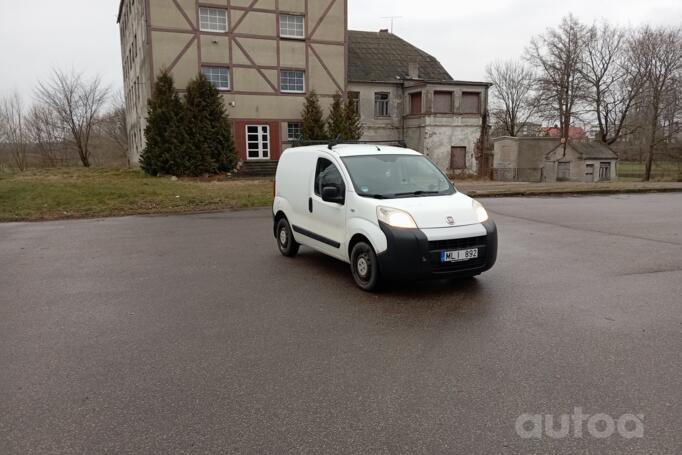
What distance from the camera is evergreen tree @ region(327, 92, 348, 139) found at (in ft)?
105

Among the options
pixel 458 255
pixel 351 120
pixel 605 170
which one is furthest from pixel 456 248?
pixel 605 170

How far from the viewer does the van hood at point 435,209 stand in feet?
21.4

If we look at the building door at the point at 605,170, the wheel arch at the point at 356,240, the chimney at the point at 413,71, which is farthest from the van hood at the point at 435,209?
the building door at the point at 605,170

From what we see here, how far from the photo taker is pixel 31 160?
167ft

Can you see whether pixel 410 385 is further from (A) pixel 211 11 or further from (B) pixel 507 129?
(B) pixel 507 129

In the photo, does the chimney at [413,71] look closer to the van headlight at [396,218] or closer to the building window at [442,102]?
the building window at [442,102]

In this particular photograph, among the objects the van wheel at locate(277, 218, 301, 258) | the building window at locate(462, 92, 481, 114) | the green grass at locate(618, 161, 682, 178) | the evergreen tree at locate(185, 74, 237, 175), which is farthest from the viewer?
the green grass at locate(618, 161, 682, 178)

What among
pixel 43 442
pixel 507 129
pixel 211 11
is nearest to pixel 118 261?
pixel 43 442

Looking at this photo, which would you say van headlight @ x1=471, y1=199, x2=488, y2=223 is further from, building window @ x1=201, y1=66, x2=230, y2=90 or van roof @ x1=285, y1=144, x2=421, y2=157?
building window @ x1=201, y1=66, x2=230, y2=90

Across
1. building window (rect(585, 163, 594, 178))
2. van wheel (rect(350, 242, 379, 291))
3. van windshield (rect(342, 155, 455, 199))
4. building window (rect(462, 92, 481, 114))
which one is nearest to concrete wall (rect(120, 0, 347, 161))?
building window (rect(462, 92, 481, 114))

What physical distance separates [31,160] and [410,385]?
183 feet

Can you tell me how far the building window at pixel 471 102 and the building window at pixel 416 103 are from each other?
10.1ft

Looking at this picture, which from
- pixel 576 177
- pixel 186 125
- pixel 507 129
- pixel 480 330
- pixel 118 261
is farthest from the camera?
pixel 507 129

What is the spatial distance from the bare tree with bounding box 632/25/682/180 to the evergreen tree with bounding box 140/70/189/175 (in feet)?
136
